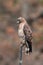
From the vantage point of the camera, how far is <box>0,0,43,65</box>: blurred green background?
12.8 m

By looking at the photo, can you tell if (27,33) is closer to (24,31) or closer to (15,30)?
(24,31)

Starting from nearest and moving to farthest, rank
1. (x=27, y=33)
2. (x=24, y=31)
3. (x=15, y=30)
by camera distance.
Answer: (x=27, y=33)
(x=24, y=31)
(x=15, y=30)

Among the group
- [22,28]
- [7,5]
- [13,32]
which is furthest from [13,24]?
[22,28]

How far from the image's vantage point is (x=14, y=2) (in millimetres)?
15453

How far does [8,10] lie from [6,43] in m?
2.60

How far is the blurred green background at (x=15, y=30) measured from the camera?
1284cm

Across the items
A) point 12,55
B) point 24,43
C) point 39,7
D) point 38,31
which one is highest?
point 39,7

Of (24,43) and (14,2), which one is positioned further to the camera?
(14,2)

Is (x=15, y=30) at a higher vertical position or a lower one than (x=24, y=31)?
higher

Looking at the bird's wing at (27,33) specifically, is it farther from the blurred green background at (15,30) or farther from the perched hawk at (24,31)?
the blurred green background at (15,30)

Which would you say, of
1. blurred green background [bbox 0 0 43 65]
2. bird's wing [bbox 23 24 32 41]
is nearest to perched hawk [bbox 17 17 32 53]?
bird's wing [bbox 23 24 32 41]

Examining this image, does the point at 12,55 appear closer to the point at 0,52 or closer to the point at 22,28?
the point at 0,52

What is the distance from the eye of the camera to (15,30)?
15.0 m

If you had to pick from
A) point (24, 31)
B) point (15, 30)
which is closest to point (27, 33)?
point (24, 31)
